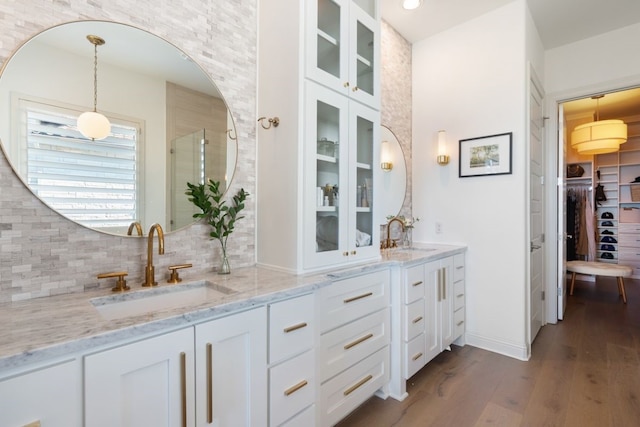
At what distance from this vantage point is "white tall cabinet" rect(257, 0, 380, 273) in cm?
161

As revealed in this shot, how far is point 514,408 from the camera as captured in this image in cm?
185

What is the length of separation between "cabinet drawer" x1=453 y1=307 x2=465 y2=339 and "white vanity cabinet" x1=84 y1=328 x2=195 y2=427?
7.46 feet

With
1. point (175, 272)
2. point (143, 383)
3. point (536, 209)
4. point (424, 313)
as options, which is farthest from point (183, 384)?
point (536, 209)

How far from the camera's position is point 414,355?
6.75ft

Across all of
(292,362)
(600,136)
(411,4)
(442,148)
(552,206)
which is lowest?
(292,362)

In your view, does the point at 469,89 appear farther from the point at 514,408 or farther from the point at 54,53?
the point at 54,53

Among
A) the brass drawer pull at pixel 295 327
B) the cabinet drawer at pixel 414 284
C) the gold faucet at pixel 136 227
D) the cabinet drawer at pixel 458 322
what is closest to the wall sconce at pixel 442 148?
the cabinet drawer at pixel 414 284

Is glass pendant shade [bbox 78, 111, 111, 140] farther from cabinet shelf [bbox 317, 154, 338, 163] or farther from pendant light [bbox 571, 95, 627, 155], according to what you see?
pendant light [bbox 571, 95, 627, 155]

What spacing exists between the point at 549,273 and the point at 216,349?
3.63m

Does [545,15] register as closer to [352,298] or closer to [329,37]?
[329,37]

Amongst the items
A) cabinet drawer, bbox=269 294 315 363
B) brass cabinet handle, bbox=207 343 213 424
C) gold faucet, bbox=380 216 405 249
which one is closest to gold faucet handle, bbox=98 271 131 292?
brass cabinet handle, bbox=207 343 213 424

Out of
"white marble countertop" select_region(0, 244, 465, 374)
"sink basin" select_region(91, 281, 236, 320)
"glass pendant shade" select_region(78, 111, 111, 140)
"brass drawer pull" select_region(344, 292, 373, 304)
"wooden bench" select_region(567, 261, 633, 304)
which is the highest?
"glass pendant shade" select_region(78, 111, 111, 140)

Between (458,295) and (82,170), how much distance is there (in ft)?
9.14

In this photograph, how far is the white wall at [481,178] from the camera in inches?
99.2
